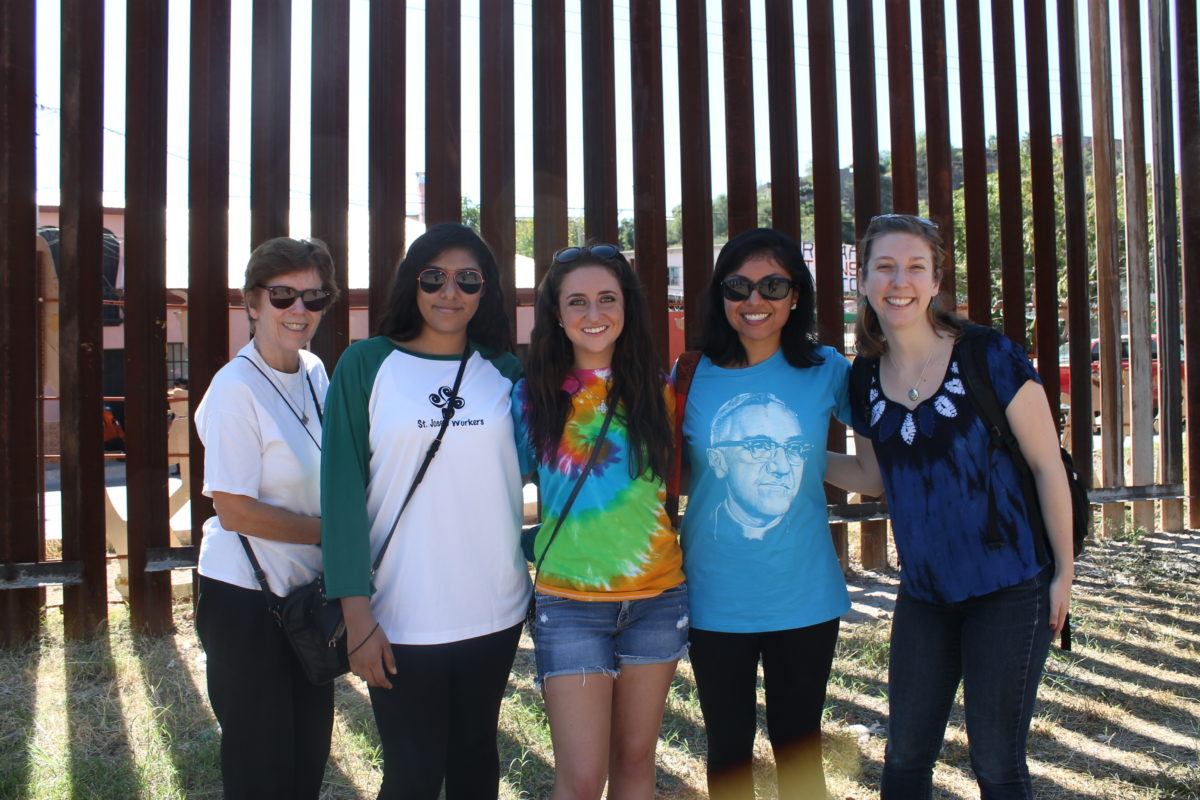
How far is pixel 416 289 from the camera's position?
7.55 feet

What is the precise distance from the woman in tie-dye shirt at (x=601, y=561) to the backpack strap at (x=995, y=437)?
71cm

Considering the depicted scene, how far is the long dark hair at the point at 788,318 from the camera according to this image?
2.47 metres

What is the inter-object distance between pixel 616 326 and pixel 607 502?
0.44 metres

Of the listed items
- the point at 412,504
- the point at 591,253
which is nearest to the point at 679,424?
the point at 591,253

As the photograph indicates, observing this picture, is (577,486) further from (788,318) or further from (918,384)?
(918,384)

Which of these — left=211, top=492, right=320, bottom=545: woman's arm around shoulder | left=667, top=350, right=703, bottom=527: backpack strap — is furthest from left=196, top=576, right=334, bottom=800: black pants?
left=667, top=350, right=703, bottom=527: backpack strap

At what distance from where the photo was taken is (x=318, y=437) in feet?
7.78

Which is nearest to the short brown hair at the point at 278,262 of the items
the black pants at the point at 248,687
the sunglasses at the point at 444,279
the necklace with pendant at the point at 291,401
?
the necklace with pendant at the point at 291,401

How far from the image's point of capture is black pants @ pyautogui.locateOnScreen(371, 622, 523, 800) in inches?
82.8

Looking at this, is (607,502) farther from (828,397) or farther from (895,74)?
(895,74)

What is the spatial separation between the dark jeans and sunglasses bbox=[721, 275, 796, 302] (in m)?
0.83

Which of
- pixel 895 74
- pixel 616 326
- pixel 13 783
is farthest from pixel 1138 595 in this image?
pixel 13 783

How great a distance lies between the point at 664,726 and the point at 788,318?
1696 millimetres

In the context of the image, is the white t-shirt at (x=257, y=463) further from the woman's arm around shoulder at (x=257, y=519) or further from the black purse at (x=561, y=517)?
the black purse at (x=561, y=517)
